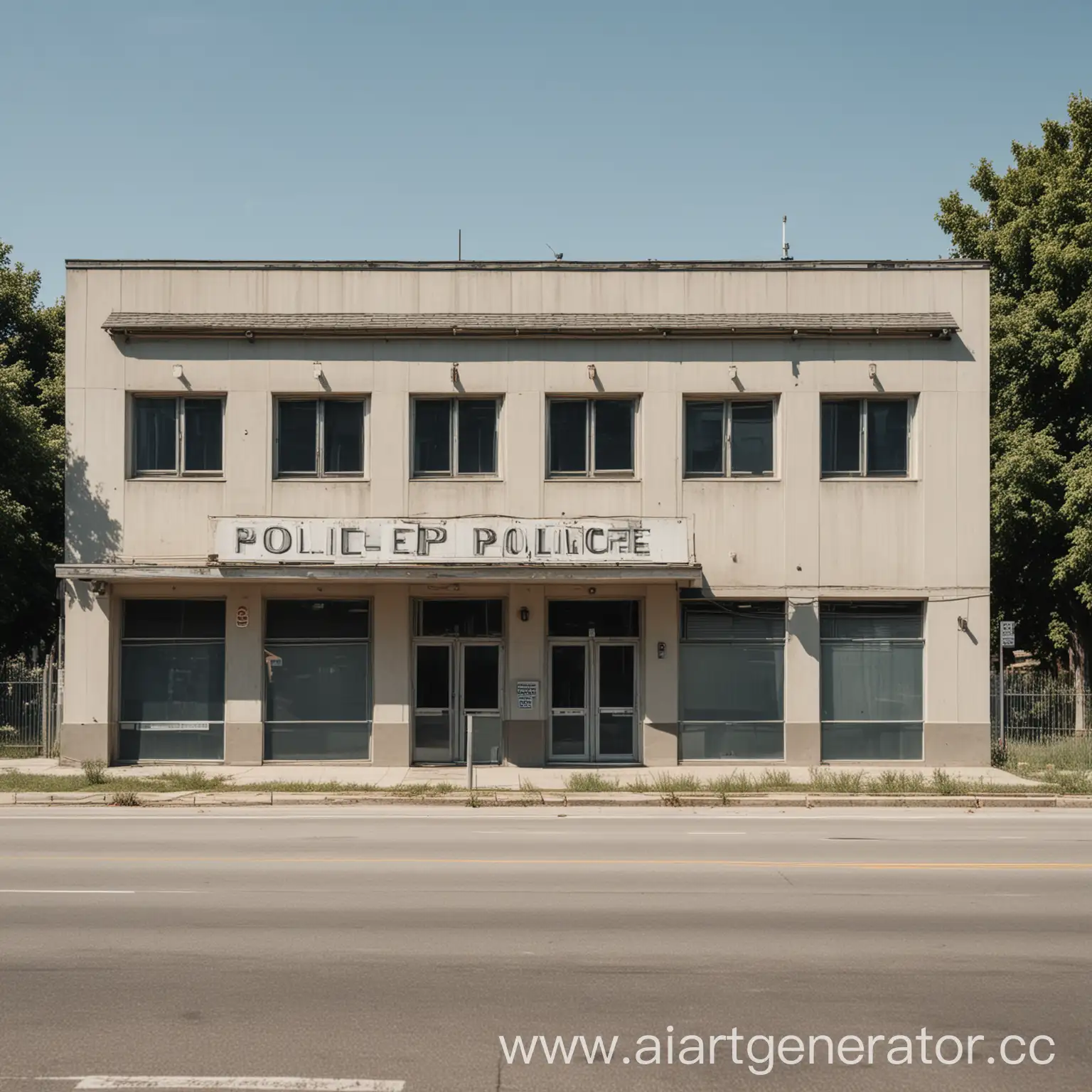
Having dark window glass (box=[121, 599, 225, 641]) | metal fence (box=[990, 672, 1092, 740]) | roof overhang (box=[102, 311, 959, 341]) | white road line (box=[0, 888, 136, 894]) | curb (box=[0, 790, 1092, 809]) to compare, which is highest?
roof overhang (box=[102, 311, 959, 341])

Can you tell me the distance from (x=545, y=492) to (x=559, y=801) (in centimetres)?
648

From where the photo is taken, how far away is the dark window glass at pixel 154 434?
76.5 feet

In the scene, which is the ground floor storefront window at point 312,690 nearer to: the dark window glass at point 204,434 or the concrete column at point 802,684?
the dark window glass at point 204,434

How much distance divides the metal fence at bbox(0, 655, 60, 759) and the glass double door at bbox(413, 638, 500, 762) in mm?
7511

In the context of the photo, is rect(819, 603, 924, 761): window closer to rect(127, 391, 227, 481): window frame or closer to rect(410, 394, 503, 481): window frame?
rect(410, 394, 503, 481): window frame

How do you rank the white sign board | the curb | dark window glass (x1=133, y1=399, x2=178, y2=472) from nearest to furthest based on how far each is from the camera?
the curb
the white sign board
dark window glass (x1=133, y1=399, x2=178, y2=472)

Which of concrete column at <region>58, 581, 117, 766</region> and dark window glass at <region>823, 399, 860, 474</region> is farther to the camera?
dark window glass at <region>823, 399, 860, 474</region>

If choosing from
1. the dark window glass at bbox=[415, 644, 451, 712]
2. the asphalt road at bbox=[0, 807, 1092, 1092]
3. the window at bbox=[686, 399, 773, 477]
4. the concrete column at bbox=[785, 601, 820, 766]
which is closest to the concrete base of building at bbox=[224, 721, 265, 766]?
the dark window glass at bbox=[415, 644, 451, 712]

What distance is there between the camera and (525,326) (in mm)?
23031

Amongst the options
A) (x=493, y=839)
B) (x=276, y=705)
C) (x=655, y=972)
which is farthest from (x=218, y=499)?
(x=655, y=972)

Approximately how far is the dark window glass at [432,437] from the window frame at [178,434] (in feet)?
12.3

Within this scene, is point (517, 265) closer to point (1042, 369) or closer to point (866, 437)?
point (866, 437)

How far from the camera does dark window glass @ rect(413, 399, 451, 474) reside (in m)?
23.4

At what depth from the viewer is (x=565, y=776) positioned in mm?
21578
